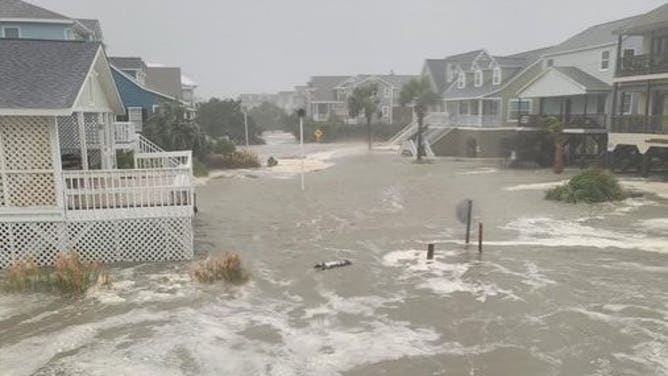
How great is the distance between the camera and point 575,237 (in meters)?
17.1

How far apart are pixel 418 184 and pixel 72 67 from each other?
796 inches

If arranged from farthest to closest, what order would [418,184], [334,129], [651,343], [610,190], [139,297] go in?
[334,129] < [418,184] < [610,190] < [139,297] < [651,343]

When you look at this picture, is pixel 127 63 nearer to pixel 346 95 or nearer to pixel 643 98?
pixel 643 98

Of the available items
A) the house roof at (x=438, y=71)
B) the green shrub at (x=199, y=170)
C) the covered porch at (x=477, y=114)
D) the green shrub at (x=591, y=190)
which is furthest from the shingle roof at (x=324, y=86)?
the green shrub at (x=591, y=190)

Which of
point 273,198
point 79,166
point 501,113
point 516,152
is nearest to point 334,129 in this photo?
point 501,113

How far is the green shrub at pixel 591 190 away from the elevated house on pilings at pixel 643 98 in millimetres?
6637

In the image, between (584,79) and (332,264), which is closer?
(332,264)

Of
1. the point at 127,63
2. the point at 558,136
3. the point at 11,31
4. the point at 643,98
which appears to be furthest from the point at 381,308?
the point at 127,63

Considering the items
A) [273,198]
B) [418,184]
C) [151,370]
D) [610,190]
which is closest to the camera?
[151,370]

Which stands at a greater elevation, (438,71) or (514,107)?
(438,71)

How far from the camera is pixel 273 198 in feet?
85.5

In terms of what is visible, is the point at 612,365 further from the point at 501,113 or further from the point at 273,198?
the point at 501,113

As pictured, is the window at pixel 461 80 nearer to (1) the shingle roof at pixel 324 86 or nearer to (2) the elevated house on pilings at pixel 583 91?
(2) the elevated house on pilings at pixel 583 91

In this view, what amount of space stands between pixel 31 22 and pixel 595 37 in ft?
117
